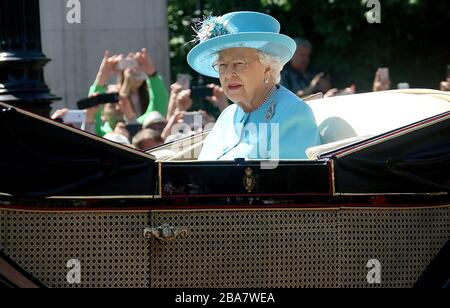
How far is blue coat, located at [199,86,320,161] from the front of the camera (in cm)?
500

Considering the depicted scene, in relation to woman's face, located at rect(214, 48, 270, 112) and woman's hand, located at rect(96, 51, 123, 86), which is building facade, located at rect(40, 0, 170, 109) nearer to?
woman's hand, located at rect(96, 51, 123, 86)

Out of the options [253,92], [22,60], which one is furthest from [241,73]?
[22,60]

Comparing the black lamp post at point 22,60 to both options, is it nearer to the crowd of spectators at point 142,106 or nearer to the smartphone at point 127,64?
the crowd of spectators at point 142,106

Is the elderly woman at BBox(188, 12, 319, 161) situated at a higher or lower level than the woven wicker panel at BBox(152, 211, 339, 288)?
higher

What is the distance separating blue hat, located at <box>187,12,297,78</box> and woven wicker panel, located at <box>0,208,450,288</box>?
0.85 m

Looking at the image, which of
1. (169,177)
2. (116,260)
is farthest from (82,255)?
(169,177)

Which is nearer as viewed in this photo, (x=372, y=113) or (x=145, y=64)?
(x=372, y=113)

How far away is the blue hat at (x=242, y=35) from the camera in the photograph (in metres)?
5.08

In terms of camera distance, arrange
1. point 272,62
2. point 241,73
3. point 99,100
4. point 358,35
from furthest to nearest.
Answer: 1. point 358,35
2. point 99,100
3. point 272,62
4. point 241,73

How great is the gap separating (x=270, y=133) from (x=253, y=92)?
0.27m

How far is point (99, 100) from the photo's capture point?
728 cm

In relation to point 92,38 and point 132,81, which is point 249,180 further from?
point 92,38

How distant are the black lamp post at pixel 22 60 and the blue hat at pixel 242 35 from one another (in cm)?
99

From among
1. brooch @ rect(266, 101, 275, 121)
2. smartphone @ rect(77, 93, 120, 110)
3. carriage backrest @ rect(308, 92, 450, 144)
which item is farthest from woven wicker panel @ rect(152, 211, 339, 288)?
smartphone @ rect(77, 93, 120, 110)
